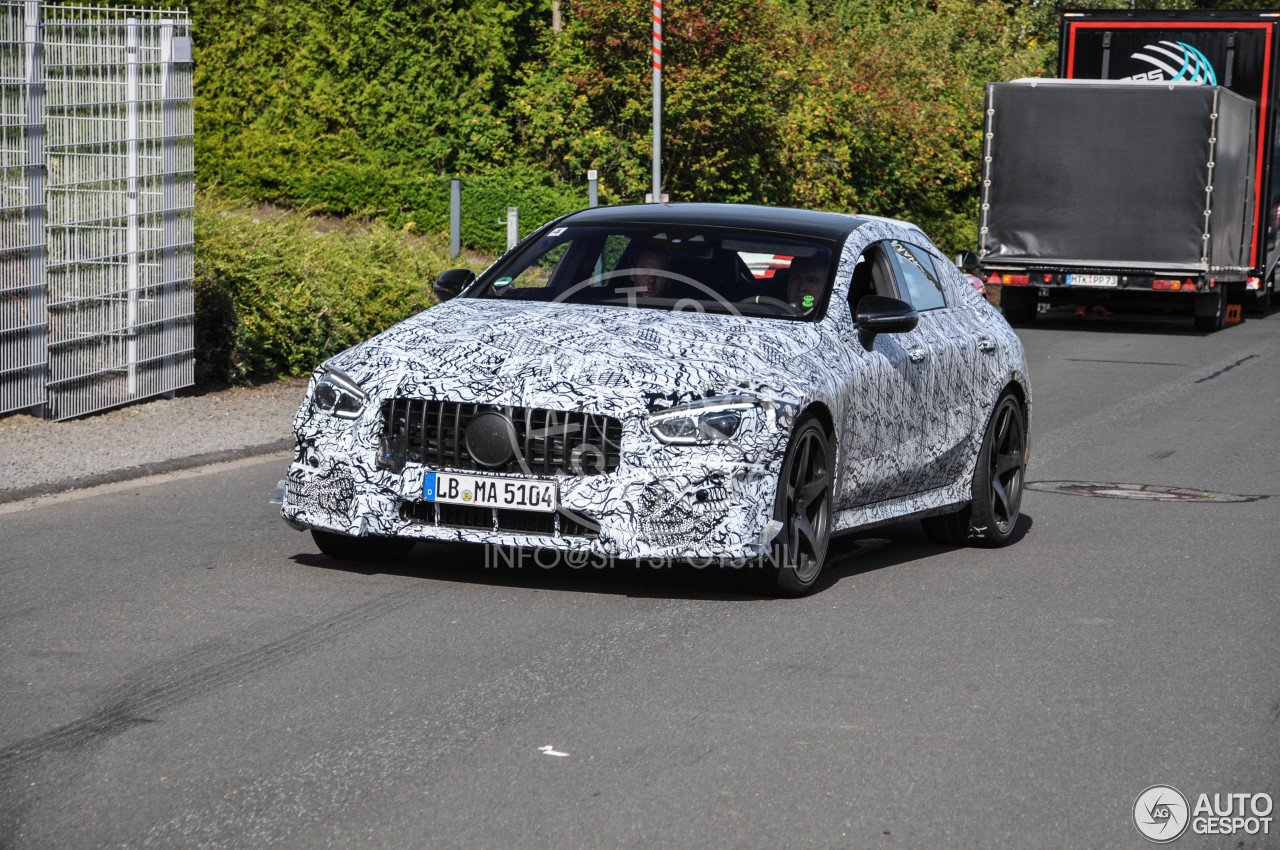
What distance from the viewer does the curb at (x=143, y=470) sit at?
934 cm

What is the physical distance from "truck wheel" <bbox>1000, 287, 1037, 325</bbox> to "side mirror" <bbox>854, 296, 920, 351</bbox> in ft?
57.3

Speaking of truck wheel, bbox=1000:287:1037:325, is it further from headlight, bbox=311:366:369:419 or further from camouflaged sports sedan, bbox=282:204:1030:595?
headlight, bbox=311:366:369:419

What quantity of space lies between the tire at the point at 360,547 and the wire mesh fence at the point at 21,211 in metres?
4.40

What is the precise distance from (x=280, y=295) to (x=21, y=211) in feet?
9.69

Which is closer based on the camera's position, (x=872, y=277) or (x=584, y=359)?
Result: (x=584, y=359)

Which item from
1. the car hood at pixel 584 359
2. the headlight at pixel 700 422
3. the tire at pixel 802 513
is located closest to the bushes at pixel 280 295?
the car hood at pixel 584 359

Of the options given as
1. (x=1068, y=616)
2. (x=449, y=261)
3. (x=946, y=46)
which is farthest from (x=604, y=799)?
(x=946, y=46)

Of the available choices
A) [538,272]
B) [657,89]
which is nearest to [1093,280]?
[657,89]

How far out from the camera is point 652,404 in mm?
6645

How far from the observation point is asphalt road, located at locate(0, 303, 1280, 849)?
14.7ft

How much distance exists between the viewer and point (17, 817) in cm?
435

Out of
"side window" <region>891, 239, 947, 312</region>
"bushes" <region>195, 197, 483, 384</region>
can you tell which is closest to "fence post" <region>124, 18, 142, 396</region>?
"bushes" <region>195, 197, 483, 384</region>

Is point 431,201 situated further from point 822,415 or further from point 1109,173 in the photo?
point 822,415

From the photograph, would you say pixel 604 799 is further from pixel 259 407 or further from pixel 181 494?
pixel 259 407
